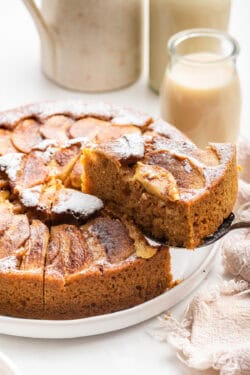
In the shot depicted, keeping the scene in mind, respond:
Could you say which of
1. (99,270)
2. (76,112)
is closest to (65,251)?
(99,270)

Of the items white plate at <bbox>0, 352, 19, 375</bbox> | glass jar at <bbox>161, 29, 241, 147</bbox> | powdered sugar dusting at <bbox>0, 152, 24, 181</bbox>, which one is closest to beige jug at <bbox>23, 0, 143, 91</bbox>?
glass jar at <bbox>161, 29, 241, 147</bbox>

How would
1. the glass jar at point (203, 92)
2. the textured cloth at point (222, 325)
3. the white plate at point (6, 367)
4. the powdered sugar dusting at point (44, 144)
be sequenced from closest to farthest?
the white plate at point (6, 367) < the textured cloth at point (222, 325) < the powdered sugar dusting at point (44, 144) < the glass jar at point (203, 92)

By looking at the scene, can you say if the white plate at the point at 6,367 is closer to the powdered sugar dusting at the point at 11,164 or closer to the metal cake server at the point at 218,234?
the metal cake server at the point at 218,234

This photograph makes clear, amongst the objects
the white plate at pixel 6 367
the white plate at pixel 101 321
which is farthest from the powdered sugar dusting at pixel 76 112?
the white plate at pixel 6 367

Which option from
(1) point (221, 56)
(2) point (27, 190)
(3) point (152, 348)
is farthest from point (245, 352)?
(1) point (221, 56)

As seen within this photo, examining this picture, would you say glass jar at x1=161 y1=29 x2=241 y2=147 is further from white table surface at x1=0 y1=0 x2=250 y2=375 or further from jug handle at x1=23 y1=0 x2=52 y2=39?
jug handle at x1=23 y1=0 x2=52 y2=39

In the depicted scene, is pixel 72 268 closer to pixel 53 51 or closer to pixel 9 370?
pixel 9 370
